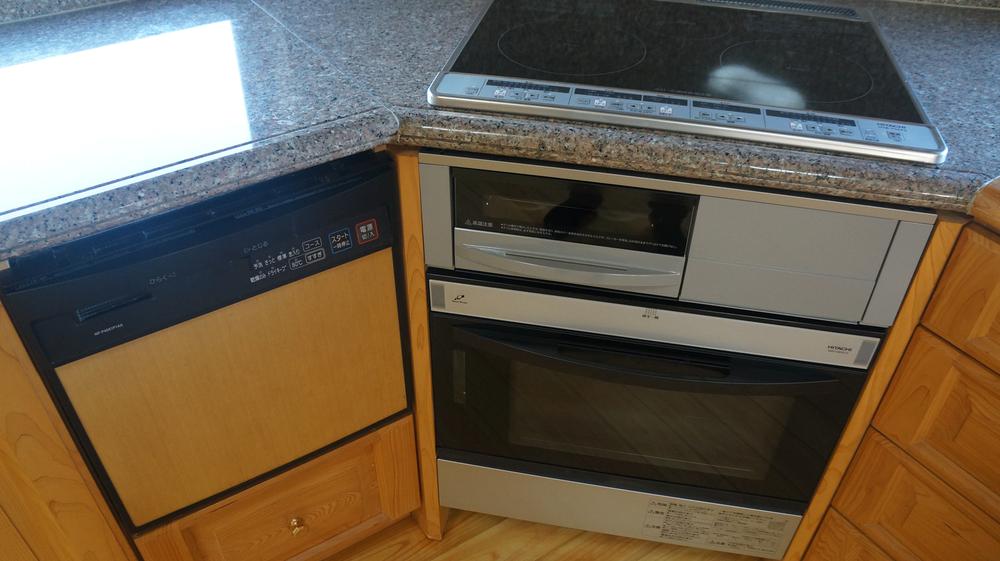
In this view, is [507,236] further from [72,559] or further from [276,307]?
[72,559]

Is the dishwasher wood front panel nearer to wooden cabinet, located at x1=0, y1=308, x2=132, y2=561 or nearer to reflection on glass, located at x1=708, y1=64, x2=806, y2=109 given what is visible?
wooden cabinet, located at x1=0, y1=308, x2=132, y2=561

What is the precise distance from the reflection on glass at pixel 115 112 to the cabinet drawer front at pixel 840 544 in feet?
3.33

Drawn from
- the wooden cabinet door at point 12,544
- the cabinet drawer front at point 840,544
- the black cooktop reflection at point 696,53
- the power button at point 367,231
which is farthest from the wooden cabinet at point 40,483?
the cabinet drawer front at point 840,544

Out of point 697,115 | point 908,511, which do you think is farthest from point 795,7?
point 908,511

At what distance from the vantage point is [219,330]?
88cm

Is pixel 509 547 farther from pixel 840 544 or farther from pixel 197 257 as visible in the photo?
pixel 197 257

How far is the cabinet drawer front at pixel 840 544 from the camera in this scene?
1.09m

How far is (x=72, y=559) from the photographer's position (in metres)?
0.93

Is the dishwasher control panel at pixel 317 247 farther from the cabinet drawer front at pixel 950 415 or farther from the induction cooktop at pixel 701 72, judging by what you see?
the cabinet drawer front at pixel 950 415

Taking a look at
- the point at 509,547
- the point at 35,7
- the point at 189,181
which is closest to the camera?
the point at 189,181

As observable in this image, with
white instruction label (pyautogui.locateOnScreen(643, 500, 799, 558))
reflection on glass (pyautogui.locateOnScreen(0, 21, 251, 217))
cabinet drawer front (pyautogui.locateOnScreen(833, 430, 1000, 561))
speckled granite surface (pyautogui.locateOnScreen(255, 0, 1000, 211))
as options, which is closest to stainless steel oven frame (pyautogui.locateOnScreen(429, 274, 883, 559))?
white instruction label (pyautogui.locateOnScreen(643, 500, 799, 558))

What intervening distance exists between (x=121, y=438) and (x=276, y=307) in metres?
0.24

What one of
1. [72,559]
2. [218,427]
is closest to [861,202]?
[218,427]

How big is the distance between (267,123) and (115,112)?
187 millimetres
